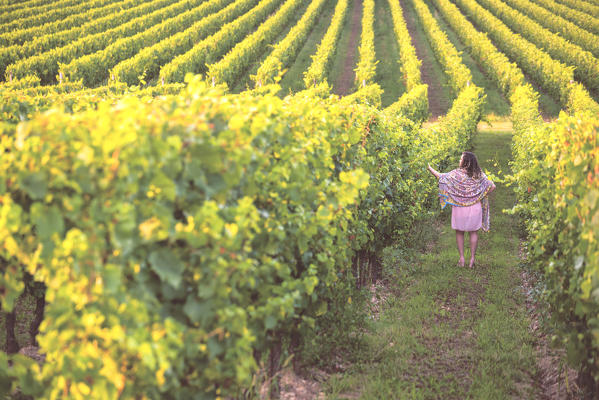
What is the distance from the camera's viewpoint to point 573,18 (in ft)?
143

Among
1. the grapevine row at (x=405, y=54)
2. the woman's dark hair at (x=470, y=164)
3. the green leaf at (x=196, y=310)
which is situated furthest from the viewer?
the grapevine row at (x=405, y=54)

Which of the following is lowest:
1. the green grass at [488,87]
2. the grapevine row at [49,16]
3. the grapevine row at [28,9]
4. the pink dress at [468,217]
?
the green grass at [488,87]

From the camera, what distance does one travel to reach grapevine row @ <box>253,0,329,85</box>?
27.6m

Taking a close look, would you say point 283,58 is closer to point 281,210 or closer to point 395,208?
point 395,208

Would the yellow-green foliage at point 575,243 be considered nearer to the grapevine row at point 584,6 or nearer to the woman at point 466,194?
the woman at point 466,194

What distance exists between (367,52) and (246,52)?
7.57 meters

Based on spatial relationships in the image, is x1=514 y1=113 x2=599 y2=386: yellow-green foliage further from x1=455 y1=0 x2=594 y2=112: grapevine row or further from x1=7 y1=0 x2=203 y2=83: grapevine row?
x1=7 y1=0 x2=203 y2=83: grapevine row

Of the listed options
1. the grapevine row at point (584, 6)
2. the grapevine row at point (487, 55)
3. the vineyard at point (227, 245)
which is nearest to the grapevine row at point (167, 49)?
the vineyard at point (227, 245)

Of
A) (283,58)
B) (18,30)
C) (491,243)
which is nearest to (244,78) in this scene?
(283,58)

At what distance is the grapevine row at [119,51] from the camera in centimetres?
2477

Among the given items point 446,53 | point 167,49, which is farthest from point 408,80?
point 167,49

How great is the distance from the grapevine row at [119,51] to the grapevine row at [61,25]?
3.97 m

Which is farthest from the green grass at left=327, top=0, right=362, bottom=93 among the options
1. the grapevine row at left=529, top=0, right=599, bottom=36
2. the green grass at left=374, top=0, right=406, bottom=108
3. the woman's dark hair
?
the woman's dark hair

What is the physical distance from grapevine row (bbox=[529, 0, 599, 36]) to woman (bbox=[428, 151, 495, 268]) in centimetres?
3334
